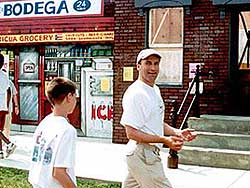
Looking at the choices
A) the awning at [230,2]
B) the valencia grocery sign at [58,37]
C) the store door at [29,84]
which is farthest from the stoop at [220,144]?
the store door at [29,84]

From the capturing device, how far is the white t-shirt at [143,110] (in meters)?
4.58

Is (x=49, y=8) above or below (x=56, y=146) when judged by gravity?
above

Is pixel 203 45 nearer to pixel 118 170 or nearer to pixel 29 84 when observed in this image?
pixel 118 170

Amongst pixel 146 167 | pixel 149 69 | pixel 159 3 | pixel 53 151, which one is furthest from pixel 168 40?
pixel 53 151

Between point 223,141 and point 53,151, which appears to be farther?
point 223,141

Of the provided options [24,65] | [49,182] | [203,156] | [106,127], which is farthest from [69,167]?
[24,65]

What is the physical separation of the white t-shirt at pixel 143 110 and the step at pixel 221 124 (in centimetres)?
540

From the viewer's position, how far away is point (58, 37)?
44.0ft

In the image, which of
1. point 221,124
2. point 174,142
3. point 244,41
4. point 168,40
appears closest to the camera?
point 174,142

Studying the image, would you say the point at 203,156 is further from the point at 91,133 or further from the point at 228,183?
the point at 91,133

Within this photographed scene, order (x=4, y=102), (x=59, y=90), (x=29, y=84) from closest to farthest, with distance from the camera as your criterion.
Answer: (x=59, y=90) < (x=4, y=102) < (x=29, y=84)

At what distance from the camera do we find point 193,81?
10.4 m

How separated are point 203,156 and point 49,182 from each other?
19.7 feet

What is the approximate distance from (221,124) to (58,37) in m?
5.18
